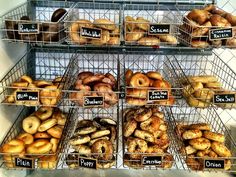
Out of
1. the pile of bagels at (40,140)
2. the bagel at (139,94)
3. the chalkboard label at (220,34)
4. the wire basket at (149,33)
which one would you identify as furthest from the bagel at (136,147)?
the chalkboard label at (220,34)

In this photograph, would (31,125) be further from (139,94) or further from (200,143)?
(200,143)

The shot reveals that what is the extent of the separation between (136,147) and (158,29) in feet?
1.76

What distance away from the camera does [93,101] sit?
51.9 inches

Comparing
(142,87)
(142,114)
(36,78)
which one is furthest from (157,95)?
(36,78)

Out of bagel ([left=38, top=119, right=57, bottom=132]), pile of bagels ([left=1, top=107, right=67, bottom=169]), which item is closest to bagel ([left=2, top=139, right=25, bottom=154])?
pile of bagels ([left=1, top=107, right=67, bottom=169])

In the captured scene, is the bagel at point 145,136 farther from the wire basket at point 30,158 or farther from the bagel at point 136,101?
the wire basket at point 30,158

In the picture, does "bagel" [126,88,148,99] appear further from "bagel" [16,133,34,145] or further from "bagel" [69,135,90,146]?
"bagel" [16,133,34,145]

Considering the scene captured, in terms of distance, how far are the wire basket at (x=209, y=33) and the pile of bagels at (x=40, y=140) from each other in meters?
0.72

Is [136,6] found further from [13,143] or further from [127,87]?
[13,143]

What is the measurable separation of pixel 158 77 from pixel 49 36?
53cm

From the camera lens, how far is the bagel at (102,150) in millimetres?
1373

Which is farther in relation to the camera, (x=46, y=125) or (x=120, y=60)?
(x=120, y=60)

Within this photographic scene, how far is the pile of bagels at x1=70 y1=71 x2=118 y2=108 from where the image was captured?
134 centimetres

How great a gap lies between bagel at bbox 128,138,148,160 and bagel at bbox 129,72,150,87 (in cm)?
26
